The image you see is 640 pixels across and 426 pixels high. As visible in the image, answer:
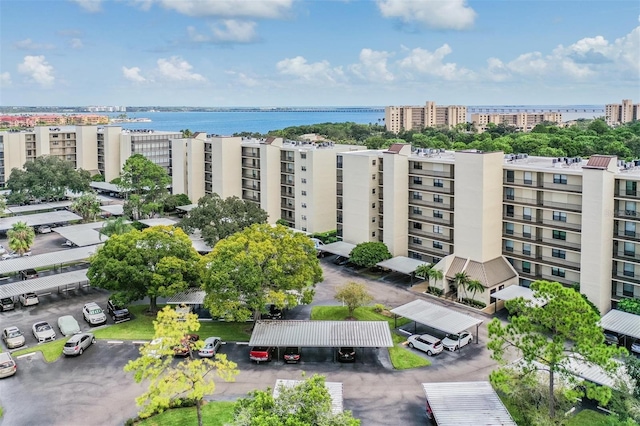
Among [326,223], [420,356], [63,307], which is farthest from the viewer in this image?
[326,223]

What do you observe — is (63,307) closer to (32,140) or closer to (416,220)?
(416,220)

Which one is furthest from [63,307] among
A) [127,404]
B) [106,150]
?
[106,150]

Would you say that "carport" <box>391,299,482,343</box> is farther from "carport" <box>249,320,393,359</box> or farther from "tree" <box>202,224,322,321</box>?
"tree" <box>202,224,322,321</box>

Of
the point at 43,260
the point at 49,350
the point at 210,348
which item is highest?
the point at 43,260

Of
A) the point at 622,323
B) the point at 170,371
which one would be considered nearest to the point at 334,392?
the point at 170,371

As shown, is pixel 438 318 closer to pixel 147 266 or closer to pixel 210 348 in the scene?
pixel 210 348

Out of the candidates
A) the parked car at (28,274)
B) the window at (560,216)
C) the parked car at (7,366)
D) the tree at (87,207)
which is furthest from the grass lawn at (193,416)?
the tree at (87,207)
